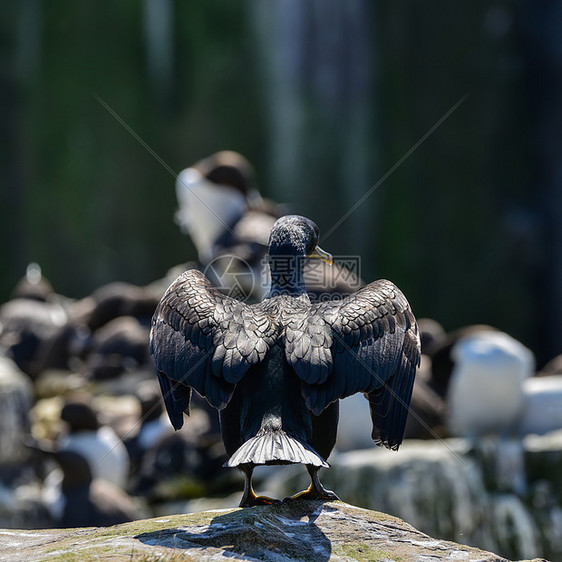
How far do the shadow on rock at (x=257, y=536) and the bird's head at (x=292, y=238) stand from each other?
1.23 metres

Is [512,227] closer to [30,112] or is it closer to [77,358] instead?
[77,358]

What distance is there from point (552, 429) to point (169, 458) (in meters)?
3.78

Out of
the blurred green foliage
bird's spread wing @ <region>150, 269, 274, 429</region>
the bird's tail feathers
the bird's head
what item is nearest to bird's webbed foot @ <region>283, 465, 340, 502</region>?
the bird's tail feathers

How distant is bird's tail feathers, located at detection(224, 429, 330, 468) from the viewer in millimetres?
4320

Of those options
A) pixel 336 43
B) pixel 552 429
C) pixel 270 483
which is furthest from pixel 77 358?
pixel 336 43

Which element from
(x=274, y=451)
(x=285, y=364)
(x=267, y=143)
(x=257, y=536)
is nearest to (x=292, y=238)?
(x=285, y=364)

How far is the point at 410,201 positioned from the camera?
2295 cm

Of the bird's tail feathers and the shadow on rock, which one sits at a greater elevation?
the bird's tail feathers

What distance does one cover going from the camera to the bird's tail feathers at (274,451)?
14.2ft

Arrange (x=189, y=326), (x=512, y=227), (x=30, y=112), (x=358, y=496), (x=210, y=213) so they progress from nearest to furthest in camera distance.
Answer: (x=189, y=326) < (x=358, y=496) < (x=210, y=213) < (x=512, y=227) < (x=30, y=112)

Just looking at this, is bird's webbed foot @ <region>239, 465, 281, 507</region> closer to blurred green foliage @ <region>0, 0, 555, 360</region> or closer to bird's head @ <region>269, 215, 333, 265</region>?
bird's head @ <region>269, 215, 333, 265</region>

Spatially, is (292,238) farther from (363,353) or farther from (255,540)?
(255,540)

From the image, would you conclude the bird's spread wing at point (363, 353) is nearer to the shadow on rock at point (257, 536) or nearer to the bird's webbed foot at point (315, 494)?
the bird's webbed foot at point (315, 494)

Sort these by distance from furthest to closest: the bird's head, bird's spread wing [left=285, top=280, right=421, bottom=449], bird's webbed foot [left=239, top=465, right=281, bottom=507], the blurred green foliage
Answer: the blurred green foliage, the bird's head, bird's webbed foot [left=239, top=465, right=281, bottom=507], bird's spread wing [left=285, top=280, right=421, bottom=449]
